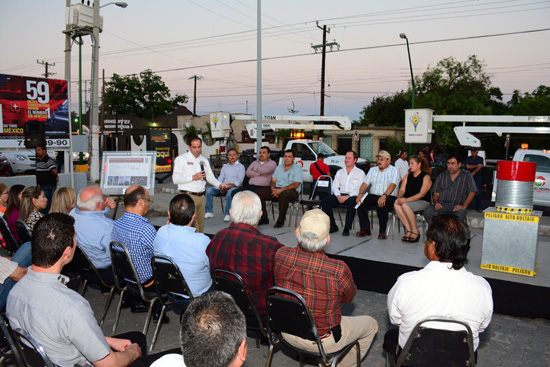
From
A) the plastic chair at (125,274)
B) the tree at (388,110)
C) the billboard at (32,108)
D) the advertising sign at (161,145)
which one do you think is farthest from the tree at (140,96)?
the plastic chair at (125,274)

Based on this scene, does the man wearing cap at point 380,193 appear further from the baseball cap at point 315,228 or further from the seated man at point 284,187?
the baseball cap at point 315,228

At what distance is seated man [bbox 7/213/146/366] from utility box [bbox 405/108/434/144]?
10489 millimetres

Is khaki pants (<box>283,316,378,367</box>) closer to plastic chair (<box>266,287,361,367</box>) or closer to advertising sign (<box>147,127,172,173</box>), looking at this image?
plastic chair (<box>266,287,361,367</box>)

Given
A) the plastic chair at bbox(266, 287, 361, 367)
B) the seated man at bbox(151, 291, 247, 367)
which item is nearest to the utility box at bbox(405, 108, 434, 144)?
the plastic chair at bbox(266, 287, 361, 367)

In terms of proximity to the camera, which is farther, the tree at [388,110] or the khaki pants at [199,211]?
the tree at [388,110]

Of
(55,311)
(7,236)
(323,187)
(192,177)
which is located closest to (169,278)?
(55,311)

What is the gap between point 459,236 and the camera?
2.48 meters

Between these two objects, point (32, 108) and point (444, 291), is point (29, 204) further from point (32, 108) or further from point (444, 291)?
point (32, 108)

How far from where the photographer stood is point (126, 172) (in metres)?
7.12

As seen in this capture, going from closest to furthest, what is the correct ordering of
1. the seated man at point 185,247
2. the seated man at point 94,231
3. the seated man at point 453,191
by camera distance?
1. the seated man at point 185,247
2. the seated man at point 94,231
3. the seated man at point 453,191

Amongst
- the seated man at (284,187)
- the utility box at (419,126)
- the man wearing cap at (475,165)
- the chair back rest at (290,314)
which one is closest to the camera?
the chair back rest at (290,314)

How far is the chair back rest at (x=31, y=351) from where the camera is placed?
6.35 feet

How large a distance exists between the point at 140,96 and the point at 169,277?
50.1m

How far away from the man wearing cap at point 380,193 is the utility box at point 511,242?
1.82m
